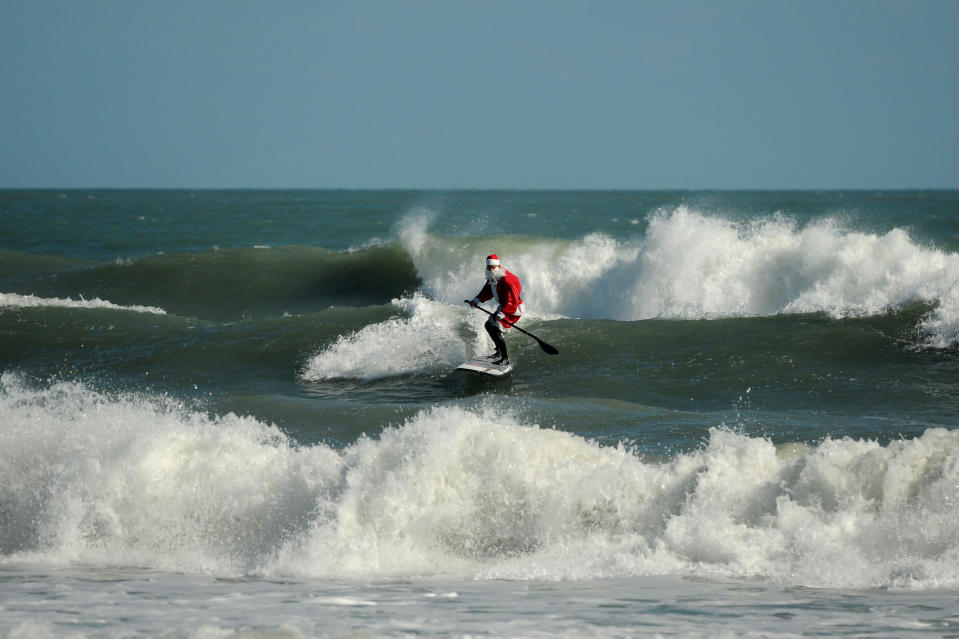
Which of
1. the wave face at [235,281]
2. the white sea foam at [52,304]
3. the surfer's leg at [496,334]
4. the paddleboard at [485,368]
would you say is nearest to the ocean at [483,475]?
the paddleboard at [485,368]

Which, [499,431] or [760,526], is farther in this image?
[499,431]

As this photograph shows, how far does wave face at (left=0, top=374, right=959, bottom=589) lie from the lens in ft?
21.7

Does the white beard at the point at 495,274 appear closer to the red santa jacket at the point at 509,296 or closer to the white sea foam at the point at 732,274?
the red santa jacket at the point at 509,296

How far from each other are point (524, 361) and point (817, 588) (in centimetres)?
782

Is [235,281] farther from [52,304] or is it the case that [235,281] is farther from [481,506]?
[481,506]

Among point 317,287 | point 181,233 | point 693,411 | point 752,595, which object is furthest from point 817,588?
point 181,233

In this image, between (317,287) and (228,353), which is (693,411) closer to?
(228,353)

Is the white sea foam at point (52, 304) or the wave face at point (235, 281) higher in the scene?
the wave face at point (235, 281)

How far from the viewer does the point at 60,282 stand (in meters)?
23.7

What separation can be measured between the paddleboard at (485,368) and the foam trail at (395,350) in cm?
58

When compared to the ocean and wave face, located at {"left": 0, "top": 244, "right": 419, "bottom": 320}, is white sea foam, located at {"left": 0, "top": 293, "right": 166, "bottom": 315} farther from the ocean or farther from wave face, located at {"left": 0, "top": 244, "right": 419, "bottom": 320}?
wave face, located at {"left": 0, "top": 244, "right": 419, "bottom": 320}

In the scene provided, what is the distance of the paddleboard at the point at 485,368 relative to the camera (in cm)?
1278

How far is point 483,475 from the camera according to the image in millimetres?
7559

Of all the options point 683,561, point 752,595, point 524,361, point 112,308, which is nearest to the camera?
point 752,595
